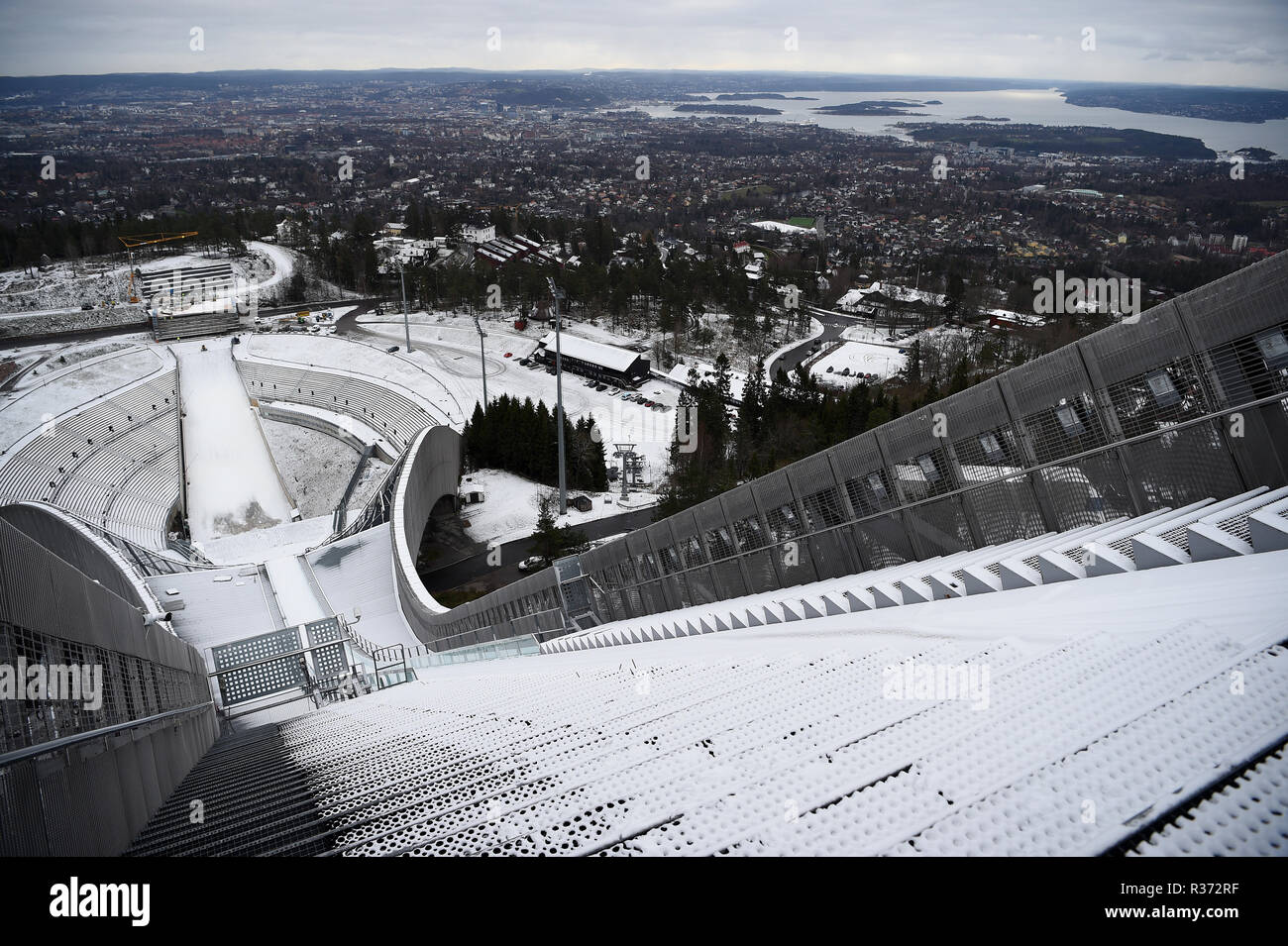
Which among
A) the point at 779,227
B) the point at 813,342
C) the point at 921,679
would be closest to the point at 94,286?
the point at 813,342

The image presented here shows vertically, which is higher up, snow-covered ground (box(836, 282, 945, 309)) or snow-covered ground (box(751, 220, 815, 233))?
snow-covered ground (box(751, 220, 815, 233))

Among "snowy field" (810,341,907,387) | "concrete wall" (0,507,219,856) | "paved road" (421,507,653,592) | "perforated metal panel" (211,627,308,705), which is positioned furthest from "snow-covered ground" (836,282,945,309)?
"concrete wall" (0,507,219,856)

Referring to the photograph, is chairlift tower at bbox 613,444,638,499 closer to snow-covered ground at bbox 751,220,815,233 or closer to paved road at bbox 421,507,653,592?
paved road at bbox 421,507,653,592

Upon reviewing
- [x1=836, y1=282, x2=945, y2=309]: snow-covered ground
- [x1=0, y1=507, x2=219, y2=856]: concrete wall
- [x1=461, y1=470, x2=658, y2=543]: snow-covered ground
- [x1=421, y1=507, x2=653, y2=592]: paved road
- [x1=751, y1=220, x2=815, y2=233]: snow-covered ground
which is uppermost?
[x1=751, y1=220, x2=815, y2=233]: snow-covered ground

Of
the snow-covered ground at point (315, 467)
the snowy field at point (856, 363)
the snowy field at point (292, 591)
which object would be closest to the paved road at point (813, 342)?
the snowy field at point (856, 363)

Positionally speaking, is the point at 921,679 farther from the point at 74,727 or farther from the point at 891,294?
the point at 891,294

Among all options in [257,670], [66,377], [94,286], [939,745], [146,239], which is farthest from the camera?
[146,239]

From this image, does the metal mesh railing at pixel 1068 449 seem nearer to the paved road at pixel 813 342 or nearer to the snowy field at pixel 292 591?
the snowy field at pixel 292 591
